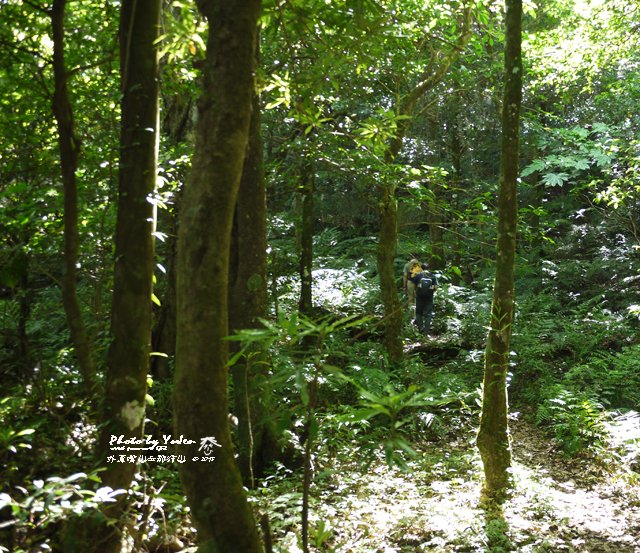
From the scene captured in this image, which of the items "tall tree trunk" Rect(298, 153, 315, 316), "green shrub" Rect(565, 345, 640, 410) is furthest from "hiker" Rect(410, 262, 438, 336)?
"green shrub" Rect(565, 345, 640, 410)

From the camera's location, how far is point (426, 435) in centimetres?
802

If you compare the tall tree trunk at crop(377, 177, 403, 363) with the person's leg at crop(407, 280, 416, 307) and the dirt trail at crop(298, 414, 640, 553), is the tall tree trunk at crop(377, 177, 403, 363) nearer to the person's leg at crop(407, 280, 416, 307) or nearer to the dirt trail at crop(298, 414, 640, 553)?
the person's leg at crop(407, 280, 416, 307)

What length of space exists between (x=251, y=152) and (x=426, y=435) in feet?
16.1

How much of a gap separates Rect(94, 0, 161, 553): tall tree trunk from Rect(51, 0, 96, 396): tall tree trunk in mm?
593

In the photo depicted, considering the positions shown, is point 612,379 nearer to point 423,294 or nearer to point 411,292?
point 423,294

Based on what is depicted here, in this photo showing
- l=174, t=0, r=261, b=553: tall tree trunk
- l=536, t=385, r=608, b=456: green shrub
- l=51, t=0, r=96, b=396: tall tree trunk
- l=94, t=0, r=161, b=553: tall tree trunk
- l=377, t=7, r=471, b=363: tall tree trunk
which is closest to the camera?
l=174, t=0, r=261, b=553: tall tree trunk

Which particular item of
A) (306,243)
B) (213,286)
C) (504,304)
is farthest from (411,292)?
(213,286)

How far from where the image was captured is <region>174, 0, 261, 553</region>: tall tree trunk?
277 cm

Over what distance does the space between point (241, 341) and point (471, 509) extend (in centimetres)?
320

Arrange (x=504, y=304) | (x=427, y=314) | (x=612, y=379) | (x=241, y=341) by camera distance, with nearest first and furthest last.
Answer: (x=241, y=341)
(x=504, y=304)
(x=612, y=379)
(x=427, y=314)

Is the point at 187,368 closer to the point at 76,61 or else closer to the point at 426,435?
the point at 76,61

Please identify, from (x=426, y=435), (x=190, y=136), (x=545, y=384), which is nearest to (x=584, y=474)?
(x=426, y=435)

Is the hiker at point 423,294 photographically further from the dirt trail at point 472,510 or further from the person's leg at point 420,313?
the dirt trail at point 472,510

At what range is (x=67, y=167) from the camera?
3982 millimetres
